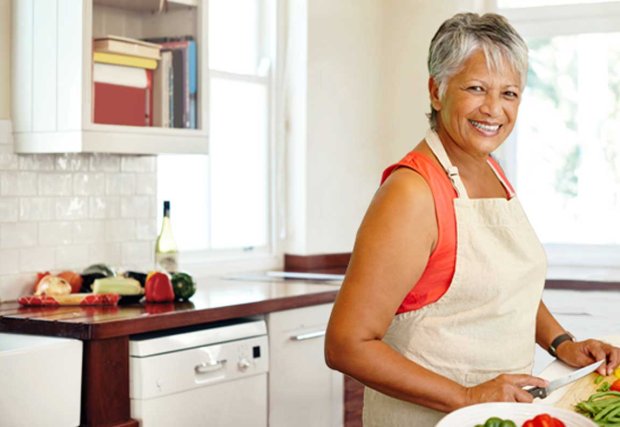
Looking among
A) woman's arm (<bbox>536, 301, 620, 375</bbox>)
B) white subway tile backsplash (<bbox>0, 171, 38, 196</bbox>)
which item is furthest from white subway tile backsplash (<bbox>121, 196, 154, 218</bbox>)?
woman's arm (<bbox>536, 301, 620, 375</bbox>)

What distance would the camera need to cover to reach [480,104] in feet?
7.00

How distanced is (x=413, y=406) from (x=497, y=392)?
329 mm

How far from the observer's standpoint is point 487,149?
220cm

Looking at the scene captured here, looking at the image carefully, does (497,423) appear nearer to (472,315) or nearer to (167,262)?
(472,315)

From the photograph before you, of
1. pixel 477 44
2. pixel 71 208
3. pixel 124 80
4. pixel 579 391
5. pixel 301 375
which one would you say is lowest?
pixel 301 375

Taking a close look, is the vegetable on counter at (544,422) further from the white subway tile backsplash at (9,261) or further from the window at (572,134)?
the window at (572,134)

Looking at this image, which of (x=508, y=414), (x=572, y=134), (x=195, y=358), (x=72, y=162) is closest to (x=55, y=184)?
(x=72, y=162)

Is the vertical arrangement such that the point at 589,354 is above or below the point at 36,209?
below

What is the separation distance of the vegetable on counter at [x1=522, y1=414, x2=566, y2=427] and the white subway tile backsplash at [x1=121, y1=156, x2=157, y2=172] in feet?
9.16

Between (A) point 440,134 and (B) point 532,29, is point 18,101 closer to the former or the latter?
(A) point 440,134

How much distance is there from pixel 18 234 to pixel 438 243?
215cm

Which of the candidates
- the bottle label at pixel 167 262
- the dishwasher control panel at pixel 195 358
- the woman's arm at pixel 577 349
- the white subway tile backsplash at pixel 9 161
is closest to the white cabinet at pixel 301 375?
the dishwasher control panel at pixel 195 358

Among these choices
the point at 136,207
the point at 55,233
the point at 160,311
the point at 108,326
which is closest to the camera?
the point at 108,326

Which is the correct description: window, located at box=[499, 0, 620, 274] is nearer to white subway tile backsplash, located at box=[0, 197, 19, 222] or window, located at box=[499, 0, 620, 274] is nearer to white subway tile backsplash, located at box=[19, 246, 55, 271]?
white subway tile backsplash, located at box=[19, 246, 55, 271]
